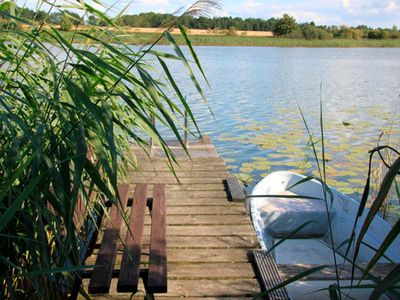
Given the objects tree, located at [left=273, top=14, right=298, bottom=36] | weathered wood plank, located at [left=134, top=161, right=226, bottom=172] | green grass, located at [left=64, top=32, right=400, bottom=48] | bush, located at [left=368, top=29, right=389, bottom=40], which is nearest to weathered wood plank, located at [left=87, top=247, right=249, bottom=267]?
weathered wood plank, located at [left=134, top=161, right=226, bottom=172]

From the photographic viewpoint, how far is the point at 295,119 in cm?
1005

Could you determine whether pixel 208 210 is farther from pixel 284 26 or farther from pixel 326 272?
pixel 284 26

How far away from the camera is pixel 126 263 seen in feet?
5.61

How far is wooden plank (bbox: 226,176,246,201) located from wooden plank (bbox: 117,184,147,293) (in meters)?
1.03

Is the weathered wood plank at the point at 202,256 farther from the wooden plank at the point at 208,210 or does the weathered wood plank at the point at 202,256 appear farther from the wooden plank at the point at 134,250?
the wooden plank at the point at 208,210

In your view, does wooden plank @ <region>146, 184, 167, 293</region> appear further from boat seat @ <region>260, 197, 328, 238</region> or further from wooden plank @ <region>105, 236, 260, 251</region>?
boat seat @ <region>260, 197, 328, 238</region>

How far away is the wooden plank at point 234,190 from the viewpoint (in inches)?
138

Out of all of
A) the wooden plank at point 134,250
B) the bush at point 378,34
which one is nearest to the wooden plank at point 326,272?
the wooden plank at point 134,250

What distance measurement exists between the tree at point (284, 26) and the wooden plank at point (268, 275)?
50527 mm

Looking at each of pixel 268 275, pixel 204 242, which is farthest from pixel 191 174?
pixel 268 275

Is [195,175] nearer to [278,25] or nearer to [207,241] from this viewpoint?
[207,241]

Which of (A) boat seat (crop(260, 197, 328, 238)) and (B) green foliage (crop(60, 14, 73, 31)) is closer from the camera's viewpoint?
(B) green foliage (crop(60, 14, 73, 31))

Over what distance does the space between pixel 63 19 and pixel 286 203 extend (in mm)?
2815

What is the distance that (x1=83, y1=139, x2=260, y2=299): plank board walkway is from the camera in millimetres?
2184
